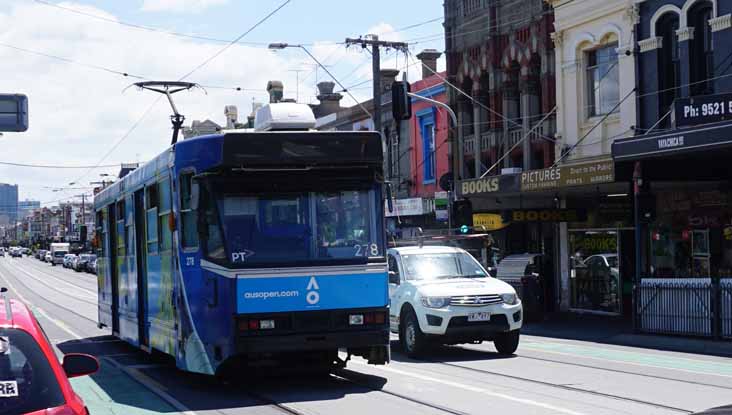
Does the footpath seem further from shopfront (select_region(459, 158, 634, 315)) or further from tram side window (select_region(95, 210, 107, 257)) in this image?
tram side window (select_region(95, 210, 107, 257))

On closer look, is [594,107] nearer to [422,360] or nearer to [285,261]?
[422,360]

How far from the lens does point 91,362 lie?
634 cm

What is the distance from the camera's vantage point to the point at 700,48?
24281 mm

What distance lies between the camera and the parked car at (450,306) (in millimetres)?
16078

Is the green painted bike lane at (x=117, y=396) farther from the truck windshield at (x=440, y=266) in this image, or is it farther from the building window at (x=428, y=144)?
the building window at (x=428, y=144)

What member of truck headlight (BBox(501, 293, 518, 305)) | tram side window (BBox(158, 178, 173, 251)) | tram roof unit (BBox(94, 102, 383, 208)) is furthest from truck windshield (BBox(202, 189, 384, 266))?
truck headlight (BBox(501, 293, 518, 305))

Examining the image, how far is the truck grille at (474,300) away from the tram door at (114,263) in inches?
262

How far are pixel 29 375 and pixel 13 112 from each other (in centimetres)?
1415

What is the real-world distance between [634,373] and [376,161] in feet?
15.6

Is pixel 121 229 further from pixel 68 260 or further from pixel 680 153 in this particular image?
pixel 68 260

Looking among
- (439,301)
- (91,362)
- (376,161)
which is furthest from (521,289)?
(91,362)

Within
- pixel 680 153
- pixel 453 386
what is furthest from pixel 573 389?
pixel 680 153

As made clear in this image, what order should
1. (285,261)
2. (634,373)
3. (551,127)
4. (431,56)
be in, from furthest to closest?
(431,56)
(551,127)
(634,373)
(285,261)

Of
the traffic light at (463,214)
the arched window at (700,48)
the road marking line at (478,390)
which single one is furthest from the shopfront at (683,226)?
the road marking line at (478,390)
